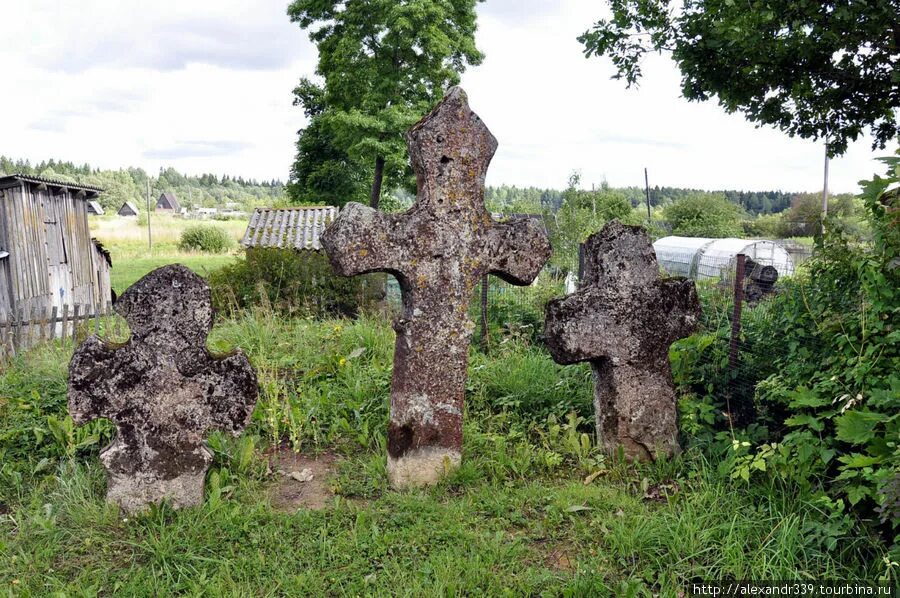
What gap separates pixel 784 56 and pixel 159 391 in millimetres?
8209

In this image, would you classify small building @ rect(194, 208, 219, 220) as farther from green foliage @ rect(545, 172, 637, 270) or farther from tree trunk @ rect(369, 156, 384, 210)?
green foliage @ rect(545, 172, 637, 270)

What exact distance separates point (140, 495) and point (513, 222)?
3293 mm

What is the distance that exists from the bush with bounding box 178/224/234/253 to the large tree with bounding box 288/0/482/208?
1704 centimetres

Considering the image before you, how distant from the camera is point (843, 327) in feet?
13.9

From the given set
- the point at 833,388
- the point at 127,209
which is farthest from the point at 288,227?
the point at 127,209

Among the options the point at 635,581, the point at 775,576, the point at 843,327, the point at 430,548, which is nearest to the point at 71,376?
the point at 430,548

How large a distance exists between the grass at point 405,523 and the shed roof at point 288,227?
949 cm

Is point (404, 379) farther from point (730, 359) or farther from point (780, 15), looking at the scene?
point (780, 15)

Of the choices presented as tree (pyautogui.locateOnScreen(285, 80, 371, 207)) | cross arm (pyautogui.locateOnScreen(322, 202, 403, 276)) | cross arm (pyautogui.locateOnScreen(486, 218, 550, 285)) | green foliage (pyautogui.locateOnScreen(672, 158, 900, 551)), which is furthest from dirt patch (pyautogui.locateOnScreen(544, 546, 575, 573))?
tree (pyautogui.locateOnScreen(285, 80, 371, 207))

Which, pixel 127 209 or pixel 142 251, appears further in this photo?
pixel 127 209

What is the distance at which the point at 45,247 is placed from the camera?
1402 cm

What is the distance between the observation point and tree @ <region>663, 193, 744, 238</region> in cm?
3919

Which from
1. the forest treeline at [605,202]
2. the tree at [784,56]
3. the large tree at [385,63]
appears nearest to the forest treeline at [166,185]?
the forest treeline at [605,202]

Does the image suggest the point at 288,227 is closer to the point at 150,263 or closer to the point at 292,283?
the point at 292,283
